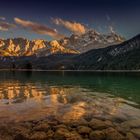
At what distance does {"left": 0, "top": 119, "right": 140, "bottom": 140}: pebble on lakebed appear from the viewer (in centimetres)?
2609

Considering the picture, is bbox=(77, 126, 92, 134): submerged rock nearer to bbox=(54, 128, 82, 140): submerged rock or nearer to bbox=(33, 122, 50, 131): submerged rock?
bbox=(54, 128, 82, 140): submerged rock

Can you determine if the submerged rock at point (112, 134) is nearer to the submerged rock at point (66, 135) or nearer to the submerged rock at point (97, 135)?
the submerged rock at point (97, 135)

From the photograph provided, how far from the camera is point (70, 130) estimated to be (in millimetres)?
28547

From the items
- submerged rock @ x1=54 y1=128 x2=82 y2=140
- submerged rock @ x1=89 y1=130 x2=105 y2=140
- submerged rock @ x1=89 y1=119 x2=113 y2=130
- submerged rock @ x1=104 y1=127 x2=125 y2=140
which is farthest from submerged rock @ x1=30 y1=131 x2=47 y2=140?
submerged rock @ x1=104 y1=127 x2=125 y2=140

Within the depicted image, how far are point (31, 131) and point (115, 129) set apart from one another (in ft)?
32.3

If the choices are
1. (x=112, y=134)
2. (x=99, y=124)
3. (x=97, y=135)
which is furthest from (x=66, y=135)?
(x=99, y=124)

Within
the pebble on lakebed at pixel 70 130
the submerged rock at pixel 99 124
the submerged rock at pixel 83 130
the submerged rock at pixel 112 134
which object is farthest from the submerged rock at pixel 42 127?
the submerged rock at pixel 112 134

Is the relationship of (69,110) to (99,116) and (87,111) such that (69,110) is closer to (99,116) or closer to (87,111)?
(87,111)

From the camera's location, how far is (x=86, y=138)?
85.1 feet

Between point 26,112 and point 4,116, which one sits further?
point 26,112

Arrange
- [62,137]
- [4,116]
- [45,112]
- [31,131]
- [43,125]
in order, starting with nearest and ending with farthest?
[62,137]
[31,131]
[43,125]
[4,116]
[45,112]

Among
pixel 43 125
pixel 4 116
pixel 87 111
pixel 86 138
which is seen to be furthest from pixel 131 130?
pixel 4 116

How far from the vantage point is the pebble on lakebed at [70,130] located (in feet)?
85.6

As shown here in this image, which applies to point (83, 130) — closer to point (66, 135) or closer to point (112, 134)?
point (66, 135)
